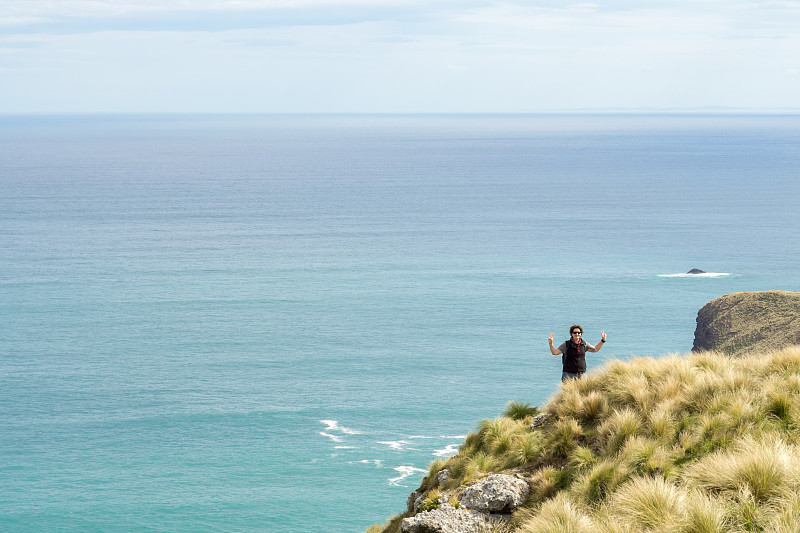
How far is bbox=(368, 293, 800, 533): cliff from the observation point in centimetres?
1150

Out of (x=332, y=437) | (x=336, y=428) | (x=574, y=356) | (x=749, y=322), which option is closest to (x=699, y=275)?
(x=749, y=322)

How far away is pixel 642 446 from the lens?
1521 cm

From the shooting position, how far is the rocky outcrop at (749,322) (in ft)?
213

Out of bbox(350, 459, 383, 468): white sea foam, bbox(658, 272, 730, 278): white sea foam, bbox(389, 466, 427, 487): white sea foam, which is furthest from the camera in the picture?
bbox(658, 272, 730, 278): white sea foam

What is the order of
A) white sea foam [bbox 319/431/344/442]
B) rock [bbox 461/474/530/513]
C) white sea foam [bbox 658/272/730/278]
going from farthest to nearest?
1. white sea foam [bbox 658/272/730/278]
2. white sea foam [bbox 319/431/344/442]
3. rock [bbox 461/474/530/513]

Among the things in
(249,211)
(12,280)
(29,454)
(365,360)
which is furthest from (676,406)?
(249,211)

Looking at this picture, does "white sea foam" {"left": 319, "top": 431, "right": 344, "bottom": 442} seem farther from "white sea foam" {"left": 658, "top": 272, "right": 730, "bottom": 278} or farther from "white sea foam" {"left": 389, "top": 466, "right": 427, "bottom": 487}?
"white sea foam" {"left": 658, "top": 272, "right": 730, "bottom": 278}

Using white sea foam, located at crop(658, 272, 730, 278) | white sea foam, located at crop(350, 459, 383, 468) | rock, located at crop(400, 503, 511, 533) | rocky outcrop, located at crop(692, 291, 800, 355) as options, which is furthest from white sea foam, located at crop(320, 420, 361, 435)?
white sea foam, located at crop(658, 272, 730, 278)

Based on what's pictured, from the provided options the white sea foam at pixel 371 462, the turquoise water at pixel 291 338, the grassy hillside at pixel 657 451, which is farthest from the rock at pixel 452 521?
the white sea foam at pixel 371 462

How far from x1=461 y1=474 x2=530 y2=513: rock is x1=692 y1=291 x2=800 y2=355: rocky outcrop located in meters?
52.2

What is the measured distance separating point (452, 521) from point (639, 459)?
12.7 ft

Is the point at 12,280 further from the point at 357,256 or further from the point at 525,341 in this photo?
the point at 525,341

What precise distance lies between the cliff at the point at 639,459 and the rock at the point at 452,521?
0.07ft

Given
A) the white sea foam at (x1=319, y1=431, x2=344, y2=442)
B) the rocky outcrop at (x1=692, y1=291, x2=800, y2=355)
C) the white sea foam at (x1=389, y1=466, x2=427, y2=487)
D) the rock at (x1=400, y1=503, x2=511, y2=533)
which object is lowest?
the rock at (x1=400, y1=503, x2=511, y2=533)
